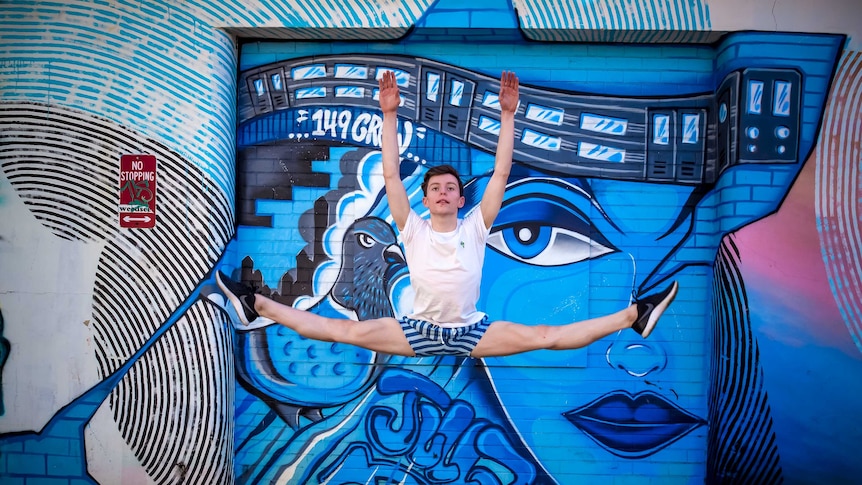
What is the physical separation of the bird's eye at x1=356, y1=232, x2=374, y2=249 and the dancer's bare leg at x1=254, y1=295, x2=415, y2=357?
3.86 feet

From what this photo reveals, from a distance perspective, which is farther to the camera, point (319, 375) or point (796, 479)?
point (319, 375)

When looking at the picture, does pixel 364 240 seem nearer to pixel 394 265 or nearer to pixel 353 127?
pixel 394 265

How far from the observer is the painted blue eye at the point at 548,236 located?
19.2ft

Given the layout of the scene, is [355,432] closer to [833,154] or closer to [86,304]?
[86,304]

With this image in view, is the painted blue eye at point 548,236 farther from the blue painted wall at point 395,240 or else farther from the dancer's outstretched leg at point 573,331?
the dancer's outstretched leg at point 573,331

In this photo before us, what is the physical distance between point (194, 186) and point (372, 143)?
155cm

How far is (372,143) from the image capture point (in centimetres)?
596

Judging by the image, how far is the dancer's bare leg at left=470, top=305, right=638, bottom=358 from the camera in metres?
4.54

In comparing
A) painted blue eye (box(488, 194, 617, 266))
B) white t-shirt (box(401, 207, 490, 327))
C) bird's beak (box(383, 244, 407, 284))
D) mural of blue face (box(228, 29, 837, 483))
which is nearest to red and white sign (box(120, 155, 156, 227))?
mural of blue face (box(228, 29, 837, 483))

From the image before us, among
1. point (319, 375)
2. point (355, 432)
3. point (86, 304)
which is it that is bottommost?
point (355, 432)

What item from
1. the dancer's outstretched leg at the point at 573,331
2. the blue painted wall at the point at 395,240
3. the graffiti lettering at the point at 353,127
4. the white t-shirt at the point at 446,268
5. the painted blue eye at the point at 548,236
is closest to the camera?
the dancer's outstretched leg at the point at 573,331

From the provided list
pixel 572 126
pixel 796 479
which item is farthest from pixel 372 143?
pixel 796 479

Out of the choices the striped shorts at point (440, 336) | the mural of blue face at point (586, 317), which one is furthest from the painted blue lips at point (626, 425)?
the striped shorts at point (440, 336)

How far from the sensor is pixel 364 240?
19.5 feet
